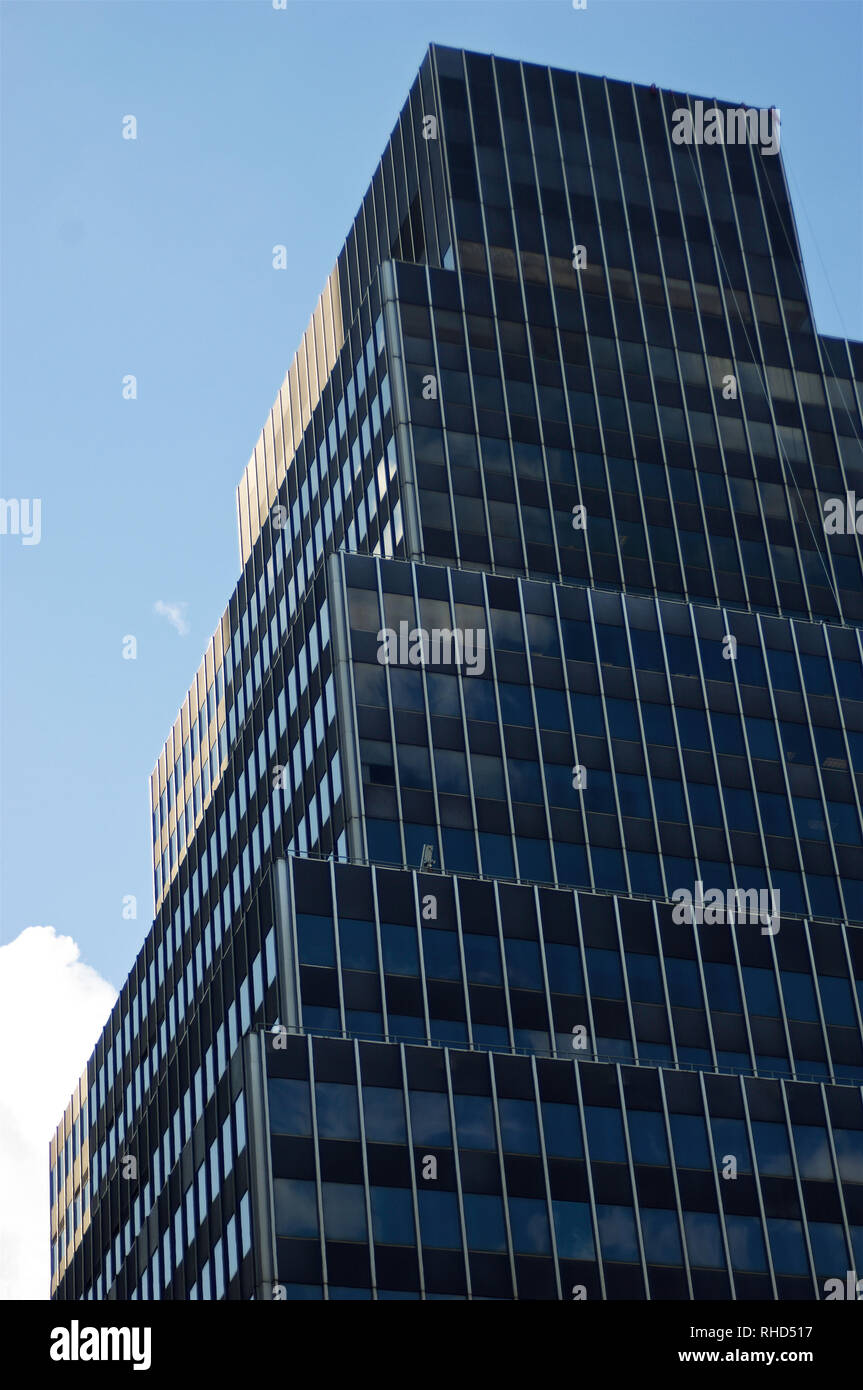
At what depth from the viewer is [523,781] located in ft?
292

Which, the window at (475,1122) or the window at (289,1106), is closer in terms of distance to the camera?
the window at (289,1106)

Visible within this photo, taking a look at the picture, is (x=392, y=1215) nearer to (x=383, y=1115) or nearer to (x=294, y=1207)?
(x=294, y=1207)

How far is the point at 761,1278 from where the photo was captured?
2945 inches

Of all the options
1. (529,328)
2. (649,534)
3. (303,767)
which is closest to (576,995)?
(303,767)

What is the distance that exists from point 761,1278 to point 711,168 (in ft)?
211

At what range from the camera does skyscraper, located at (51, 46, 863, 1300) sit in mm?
74375

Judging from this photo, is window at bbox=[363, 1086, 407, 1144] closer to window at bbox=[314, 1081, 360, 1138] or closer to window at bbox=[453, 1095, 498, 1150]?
window at bbox=[314, 1081, 360, 1138]

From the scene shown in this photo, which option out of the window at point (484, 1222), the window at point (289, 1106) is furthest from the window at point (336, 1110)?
the window at point (484, 1222)

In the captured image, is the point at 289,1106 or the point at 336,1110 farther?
the point at 336,1110

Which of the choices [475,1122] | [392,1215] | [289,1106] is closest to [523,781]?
[475,1122]

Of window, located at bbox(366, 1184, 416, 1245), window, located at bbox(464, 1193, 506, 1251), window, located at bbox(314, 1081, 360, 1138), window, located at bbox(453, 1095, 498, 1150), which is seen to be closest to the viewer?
window, located at bbox(366, 1184, 416, 1245)

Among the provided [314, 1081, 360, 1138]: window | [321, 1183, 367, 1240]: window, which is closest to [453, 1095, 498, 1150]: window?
[314, 1081, 360, 1138]: window

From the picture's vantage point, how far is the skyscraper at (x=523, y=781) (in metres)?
74.4

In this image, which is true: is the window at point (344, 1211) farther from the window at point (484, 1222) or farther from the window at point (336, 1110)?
the window at point (484, 1222)
